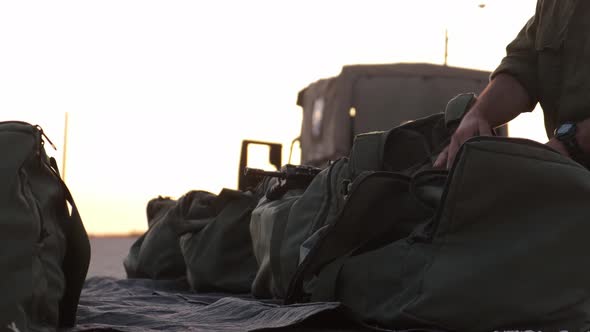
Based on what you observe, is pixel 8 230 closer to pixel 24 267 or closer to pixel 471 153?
pixel 24 267

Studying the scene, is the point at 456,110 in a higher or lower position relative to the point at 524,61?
lower

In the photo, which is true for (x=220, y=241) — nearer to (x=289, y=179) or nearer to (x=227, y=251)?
(x=227, y=251)

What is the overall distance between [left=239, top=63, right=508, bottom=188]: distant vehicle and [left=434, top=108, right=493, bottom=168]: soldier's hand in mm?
6917

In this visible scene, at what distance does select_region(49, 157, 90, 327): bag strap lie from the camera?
222 cm

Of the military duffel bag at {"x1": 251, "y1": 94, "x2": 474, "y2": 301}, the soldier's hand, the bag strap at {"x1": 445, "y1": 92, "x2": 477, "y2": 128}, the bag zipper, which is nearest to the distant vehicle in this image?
the military duffel bag at {"x1": 251, "y1": 94, "x2": 474, "y2": 301}

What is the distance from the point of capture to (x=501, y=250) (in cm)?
203

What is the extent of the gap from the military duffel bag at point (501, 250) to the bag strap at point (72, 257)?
0.73m

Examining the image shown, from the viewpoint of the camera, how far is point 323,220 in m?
2.97

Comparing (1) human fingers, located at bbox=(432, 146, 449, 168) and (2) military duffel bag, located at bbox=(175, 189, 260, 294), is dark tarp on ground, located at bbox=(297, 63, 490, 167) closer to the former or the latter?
(2) military duffel bag, located at bbox=(175, 189, 260, 294)

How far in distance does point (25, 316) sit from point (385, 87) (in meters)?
8.22

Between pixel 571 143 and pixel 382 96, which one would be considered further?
pixel 382 96

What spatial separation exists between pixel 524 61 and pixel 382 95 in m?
6.81

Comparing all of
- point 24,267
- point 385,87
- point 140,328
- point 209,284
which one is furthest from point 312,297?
point 385,87

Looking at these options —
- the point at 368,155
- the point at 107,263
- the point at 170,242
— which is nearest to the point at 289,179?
the point at 368,155
